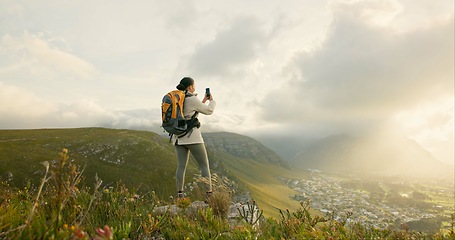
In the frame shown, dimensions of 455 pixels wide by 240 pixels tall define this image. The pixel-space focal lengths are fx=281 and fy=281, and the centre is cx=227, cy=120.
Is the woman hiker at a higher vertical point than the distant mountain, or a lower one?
higher

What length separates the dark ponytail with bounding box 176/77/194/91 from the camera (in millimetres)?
8505

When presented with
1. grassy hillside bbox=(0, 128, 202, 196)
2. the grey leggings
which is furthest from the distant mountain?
the grey leggings

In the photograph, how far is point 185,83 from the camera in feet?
28.2

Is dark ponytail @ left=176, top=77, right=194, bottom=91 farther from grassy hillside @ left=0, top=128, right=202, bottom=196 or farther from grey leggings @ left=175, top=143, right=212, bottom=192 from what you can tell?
grassy hillside @ left=0, top=128, right=202, bottom=196

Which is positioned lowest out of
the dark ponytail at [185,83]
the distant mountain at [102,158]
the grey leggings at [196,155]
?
the distant mountain at [102,158]

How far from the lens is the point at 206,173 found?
8.47 metres

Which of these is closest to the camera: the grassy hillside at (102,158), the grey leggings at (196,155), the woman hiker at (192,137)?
the woman hiker at (192,137)

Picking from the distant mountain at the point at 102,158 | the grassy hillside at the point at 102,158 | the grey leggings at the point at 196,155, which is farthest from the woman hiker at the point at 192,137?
the distant mountain at the point at 102,158

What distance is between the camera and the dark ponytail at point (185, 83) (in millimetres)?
8505

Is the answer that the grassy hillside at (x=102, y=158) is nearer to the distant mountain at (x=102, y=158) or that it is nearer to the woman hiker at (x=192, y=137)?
the distant mountain at (x=102, y=158)

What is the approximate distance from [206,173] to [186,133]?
1361 millimetres

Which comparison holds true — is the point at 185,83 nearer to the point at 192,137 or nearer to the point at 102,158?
the point at 192,137

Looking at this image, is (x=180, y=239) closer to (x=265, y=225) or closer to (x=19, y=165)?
(x=265, y=225)

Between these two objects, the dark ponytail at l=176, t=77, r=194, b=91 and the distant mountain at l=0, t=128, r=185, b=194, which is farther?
the distant mountain at l=0, t=128, r=185, b=194
